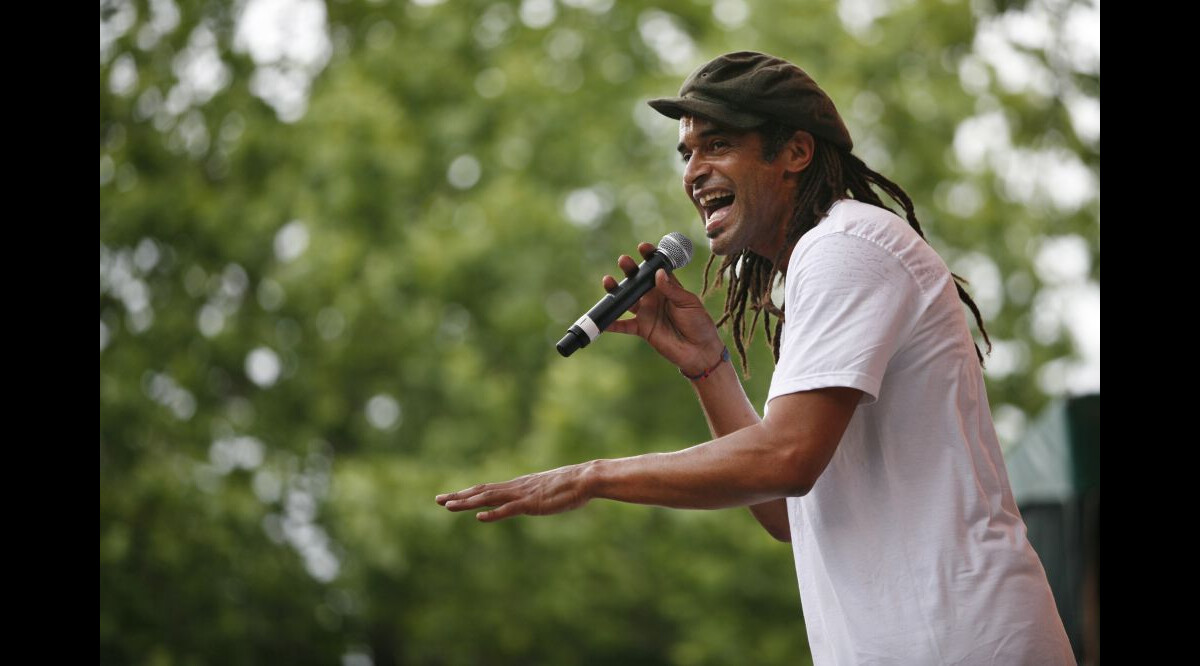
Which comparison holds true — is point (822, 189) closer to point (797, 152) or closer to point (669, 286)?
point (797, 152)

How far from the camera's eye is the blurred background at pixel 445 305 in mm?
11836

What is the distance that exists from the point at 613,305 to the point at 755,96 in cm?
51

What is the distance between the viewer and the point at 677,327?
2.67 meters

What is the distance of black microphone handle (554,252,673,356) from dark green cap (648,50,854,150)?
389 millimetres

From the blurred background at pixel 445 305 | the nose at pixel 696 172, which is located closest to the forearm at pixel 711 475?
the nose at pixel 696 172

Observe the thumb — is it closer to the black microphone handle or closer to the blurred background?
the black microphone handle

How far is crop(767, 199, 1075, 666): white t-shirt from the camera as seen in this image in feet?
6.41

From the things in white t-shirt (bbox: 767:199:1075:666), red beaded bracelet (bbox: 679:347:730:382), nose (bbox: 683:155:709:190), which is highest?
nose (bbox: 683:155:709:190)

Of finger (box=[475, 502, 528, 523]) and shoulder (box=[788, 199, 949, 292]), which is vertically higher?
shoulder (box=[788, 199, 949, 292])

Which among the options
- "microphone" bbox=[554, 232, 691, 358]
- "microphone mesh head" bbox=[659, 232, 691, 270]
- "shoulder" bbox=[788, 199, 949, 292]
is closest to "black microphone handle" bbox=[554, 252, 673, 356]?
"microphone" bbox=[554, 232, 691, 358]

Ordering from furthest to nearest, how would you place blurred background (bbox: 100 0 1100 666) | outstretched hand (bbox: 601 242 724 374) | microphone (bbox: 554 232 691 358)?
blurred background (bbox: 100 0 1100 666), outstretched hand (bbox: 601 242 724 374), microphone (bbox: 554 232 691 358)

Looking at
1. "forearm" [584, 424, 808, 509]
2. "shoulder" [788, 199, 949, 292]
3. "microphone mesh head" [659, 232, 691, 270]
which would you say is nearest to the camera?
"forearm" [584, 424, 808, 509]
